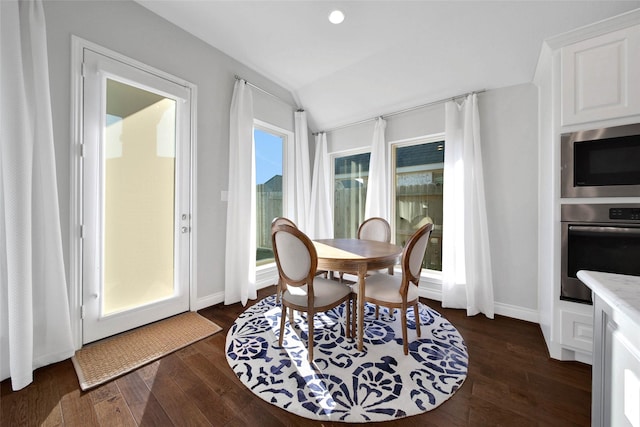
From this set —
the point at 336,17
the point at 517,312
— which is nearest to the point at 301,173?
the point at 336,17

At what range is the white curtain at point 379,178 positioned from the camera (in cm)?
326

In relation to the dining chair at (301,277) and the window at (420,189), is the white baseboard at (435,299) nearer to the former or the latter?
the window at (420,189)

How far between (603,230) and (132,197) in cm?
374

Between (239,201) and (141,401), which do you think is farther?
(239,201)

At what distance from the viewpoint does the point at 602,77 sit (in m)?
1.60

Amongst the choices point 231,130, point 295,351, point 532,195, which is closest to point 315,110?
point 231,130

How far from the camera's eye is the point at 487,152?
8.48ft

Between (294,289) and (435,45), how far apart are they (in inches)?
110

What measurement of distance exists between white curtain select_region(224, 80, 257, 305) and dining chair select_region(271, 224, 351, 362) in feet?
3.60

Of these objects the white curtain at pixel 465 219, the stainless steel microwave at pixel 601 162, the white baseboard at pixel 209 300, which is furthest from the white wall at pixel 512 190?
the white baseboard at pixel 209 300

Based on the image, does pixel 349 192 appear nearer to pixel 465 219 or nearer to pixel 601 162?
pixel 465 219

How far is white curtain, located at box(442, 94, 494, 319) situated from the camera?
8.22ft

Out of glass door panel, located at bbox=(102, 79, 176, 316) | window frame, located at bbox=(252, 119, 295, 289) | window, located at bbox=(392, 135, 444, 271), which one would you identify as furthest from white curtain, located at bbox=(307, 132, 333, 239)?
glass door panel, located at bbox=(102, 79, 176, 316)

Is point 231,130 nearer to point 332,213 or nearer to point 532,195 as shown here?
point 332,213
